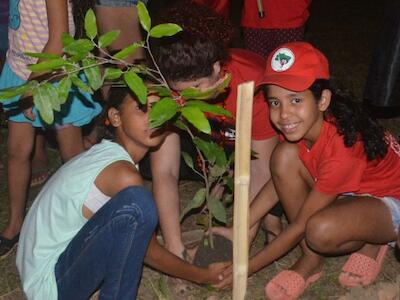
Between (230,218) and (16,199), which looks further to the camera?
(230,218)

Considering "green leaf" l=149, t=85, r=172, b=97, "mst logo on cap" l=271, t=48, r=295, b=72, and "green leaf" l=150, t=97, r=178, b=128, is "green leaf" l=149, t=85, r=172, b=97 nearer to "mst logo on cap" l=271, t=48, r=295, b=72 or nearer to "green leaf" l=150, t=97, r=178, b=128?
"green leaf" l=150, t=97, r=178, b=128

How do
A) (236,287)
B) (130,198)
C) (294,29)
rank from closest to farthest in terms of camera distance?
(236,287), (130,198), (294,29)

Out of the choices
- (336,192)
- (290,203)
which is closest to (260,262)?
(290,203)

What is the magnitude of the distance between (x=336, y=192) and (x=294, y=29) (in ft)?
4.16

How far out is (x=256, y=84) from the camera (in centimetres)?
190

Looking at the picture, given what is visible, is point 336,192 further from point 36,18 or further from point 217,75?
point 36,18

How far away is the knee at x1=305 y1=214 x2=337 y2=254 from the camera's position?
1.81m

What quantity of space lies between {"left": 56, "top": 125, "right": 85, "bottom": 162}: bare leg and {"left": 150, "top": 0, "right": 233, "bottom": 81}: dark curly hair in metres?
0.59

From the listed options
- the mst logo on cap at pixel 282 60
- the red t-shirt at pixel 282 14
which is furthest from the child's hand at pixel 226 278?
the red t-shirt at pixel 282 14

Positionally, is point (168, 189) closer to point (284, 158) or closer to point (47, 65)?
point (284, 158)

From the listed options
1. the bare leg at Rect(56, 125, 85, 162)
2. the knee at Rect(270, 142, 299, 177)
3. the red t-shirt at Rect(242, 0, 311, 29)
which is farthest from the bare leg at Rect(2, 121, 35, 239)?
the red t-shirt at Rect(242, 0, 311, 29)

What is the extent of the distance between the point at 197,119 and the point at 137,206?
47cm

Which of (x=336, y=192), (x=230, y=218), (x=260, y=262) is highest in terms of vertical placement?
(x=336, y=192)

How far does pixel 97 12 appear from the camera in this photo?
7.38 ft
